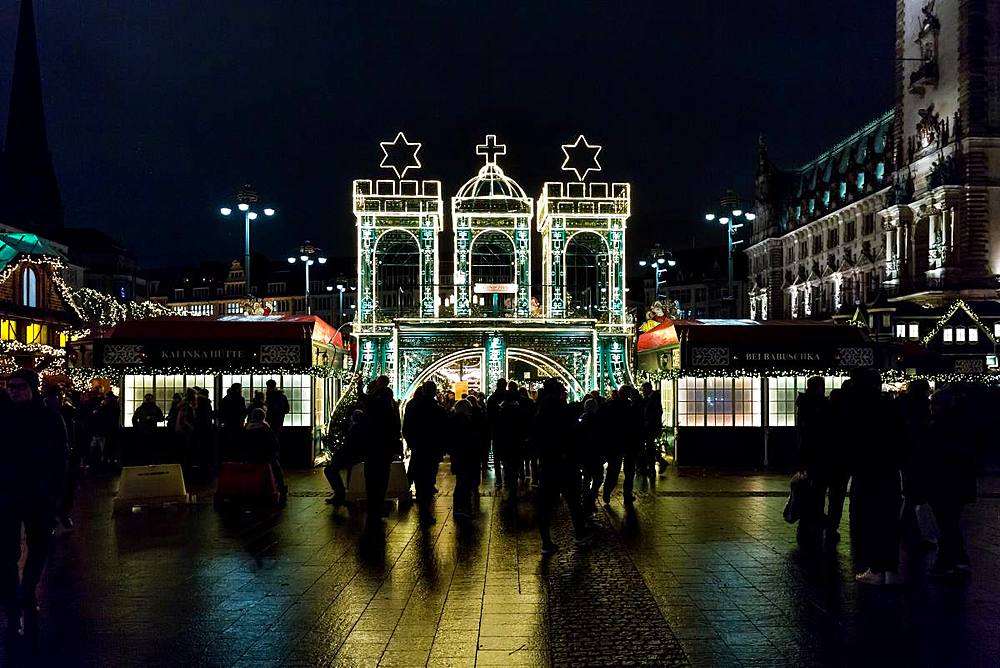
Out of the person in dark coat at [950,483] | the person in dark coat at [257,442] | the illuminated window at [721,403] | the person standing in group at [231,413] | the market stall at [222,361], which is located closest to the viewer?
the person in dark coat at [950,483]

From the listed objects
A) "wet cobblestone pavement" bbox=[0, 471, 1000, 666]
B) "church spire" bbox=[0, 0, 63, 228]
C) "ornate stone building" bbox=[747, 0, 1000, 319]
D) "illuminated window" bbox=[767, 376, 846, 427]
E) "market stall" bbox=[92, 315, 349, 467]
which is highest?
"church spire" bbox=[0, 0, 63, 228]

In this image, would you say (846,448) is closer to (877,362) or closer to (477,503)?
(477,503)

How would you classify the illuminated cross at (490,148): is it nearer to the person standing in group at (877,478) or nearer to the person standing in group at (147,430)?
the person standing in group at (147,430)

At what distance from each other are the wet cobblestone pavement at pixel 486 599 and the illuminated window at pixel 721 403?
1038 centimetres

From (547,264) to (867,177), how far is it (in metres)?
53.0

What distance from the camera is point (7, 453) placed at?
7.68 metres

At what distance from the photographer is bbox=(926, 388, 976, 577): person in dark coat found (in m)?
9.90

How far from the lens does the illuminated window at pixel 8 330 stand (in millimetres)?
Answer: 47206

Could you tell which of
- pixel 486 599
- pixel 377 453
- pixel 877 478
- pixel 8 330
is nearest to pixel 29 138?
pixel 8 330

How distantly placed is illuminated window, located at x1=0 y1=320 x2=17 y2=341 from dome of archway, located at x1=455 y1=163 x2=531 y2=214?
28.6 metres

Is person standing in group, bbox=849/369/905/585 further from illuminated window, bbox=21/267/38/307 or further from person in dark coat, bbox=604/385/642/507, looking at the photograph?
illuminated window, bbox=21/267/38/307

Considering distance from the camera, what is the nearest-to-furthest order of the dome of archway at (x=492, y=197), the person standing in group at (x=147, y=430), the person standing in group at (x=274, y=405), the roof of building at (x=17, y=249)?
the person standing in group at (x=147, y=430), the person standing in group at (x=274, y=405), the dome of archway at (x=492, y=197), the roof of building at (x=17, y=249)

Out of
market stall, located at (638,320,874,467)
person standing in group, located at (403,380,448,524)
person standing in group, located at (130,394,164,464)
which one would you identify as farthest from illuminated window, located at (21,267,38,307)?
person standing in group, located at (403,380,448,524)

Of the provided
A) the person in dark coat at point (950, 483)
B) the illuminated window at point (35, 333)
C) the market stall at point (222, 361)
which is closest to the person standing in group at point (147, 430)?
the market stall at point (222, 361)
